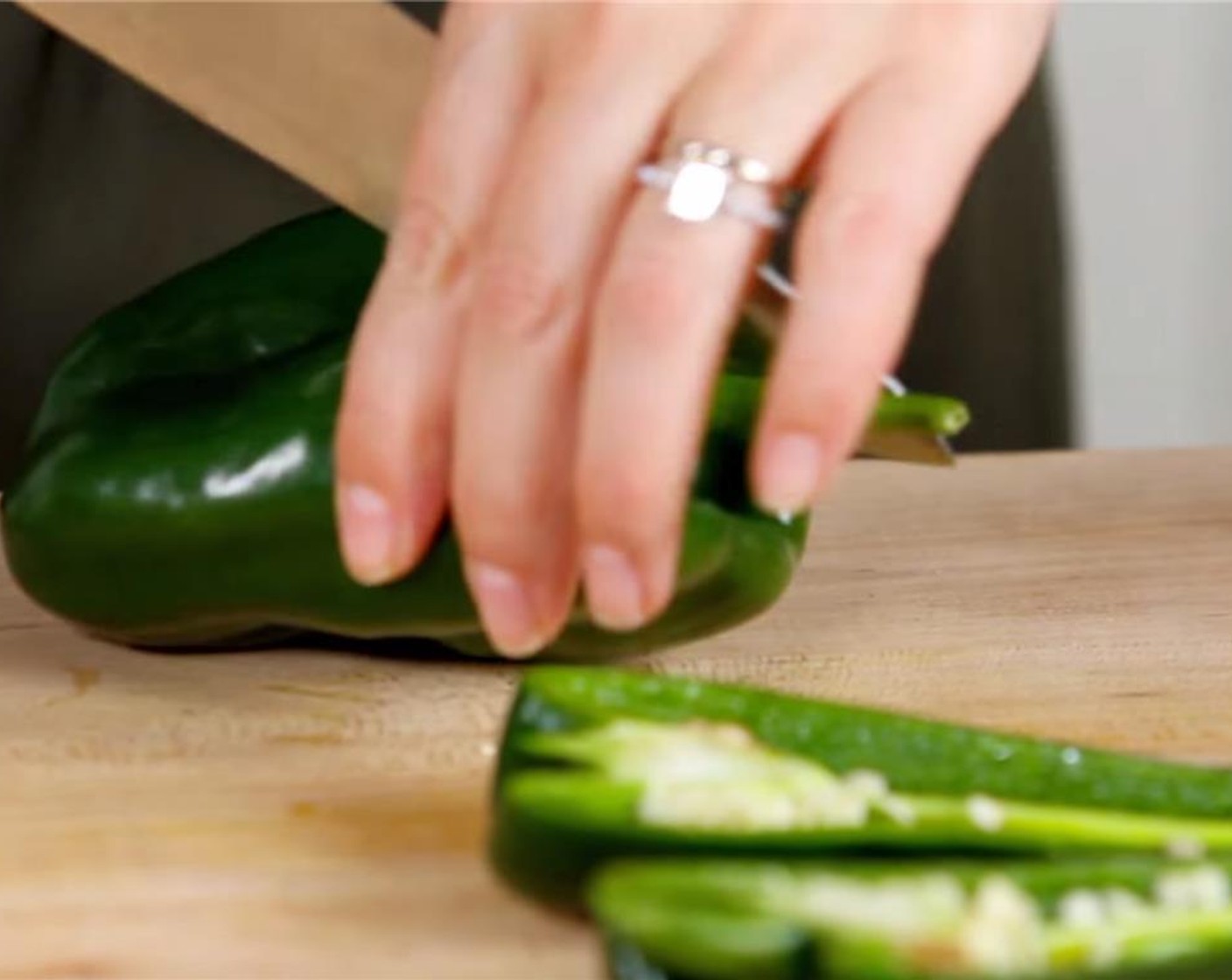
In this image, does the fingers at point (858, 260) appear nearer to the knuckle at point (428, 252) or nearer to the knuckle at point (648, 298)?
the knuckle at point (648, 298)

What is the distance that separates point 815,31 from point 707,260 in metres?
0.13

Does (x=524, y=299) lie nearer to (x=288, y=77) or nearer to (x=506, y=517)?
(x=506, y=517)

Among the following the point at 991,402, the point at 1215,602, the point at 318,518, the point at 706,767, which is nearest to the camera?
the point at 706,767

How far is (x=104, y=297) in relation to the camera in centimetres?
158

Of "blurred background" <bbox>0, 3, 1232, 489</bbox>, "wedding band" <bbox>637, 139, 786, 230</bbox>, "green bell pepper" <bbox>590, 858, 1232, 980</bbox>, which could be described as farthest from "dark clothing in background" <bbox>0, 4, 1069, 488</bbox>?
"green bell pepper" <bbox>590, 858, 1232, 980</bbox>

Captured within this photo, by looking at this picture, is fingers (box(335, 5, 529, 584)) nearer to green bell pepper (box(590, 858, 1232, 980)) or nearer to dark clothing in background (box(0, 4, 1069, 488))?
green bell pepper (box(590, 858, 1232, 980))

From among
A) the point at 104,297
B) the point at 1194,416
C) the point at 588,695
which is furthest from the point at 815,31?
the point at 1194,416

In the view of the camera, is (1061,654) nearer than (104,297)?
Yes

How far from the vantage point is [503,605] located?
904 mm

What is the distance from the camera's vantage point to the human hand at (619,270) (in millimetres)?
830

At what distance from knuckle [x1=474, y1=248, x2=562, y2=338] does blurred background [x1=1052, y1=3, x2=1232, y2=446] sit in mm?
1665

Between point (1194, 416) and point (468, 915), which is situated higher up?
point (468, 915)

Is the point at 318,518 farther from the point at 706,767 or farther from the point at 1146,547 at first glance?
the point at 1146,547

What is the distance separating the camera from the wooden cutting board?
827 millimetres
